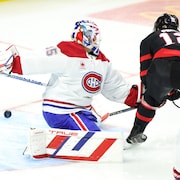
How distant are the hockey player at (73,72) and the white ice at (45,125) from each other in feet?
0.69

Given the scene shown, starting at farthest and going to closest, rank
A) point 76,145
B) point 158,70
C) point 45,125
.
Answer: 1. point 45,125
2. point 76,145
3. point 158,70

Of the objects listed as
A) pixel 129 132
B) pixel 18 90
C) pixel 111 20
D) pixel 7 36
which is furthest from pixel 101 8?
pixel 129 132

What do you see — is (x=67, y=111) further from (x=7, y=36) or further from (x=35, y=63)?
(x=7, y=36)

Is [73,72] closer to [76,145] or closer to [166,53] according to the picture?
[76,145]

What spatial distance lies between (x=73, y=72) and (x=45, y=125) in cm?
44

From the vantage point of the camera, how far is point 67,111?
8.88 ft

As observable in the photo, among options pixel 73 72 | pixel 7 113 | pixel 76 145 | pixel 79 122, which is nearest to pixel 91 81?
pixel 73 72

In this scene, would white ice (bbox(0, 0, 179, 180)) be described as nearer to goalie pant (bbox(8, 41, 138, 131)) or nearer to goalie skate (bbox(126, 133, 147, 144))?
goalie skate (bbox(126, 133, 147, 144))

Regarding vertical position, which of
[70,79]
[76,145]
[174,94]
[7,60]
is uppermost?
[7,60]

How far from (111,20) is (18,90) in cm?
220

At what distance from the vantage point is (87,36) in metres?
2.65

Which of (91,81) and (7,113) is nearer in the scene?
(91,81)

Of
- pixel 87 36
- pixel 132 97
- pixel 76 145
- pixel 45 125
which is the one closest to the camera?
pixel 76 145

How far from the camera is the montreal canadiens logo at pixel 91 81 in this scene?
8.70 feet
